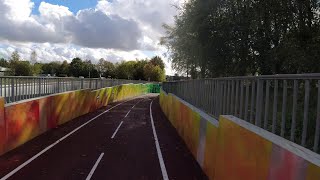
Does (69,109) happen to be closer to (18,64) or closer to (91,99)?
(91,99)

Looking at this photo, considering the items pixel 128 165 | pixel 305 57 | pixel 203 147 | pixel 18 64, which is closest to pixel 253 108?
pixel 203 147

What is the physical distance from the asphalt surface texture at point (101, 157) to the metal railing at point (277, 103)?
6.69 feet

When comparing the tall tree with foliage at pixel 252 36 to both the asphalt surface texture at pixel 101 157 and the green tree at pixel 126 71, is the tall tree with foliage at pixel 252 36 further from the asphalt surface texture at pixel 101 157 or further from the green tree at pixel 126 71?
the green tree at pixel 126 71

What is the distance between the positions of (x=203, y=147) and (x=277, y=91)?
509 cm

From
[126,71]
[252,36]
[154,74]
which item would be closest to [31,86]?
[252,36]

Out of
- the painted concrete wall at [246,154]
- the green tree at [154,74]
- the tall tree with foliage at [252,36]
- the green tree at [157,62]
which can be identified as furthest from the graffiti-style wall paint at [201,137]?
the green tree at [157,62]

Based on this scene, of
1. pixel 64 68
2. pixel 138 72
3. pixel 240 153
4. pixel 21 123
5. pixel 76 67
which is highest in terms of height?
pixel 76 67

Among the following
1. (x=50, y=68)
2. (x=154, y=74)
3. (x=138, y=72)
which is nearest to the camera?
(x=154, y=74)

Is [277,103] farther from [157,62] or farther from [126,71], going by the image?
[157,62]

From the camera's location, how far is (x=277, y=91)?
6.67 meters

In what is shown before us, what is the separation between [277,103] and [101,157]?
728 centimetres

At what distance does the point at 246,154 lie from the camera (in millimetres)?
6957

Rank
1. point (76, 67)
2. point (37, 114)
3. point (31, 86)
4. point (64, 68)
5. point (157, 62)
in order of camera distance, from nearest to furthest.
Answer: point (37, 114) < point (31, 86) < point (157, 62) < point (76, 67) < point (64, 68)

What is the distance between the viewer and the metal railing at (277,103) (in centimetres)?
552
